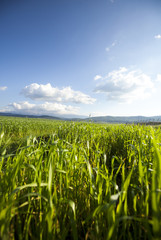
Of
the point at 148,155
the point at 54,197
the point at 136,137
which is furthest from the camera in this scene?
the point at 136,137

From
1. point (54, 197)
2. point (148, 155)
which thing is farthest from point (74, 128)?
point (54, 197)

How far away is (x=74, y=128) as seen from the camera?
5.54 meters

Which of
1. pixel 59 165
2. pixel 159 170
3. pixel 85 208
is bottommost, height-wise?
pixel 85 208

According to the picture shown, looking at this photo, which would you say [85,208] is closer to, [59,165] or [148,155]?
[59,165]

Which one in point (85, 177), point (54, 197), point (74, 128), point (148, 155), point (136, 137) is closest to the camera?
point (54, 197)

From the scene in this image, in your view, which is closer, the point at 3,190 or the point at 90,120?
the point at 3,190

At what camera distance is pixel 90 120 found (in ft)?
22.4

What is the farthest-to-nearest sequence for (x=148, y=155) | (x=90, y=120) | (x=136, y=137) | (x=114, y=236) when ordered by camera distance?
(x=90, y=120)
(x=136, y=137)
(x=148, y=155)
(x=114, y=236)

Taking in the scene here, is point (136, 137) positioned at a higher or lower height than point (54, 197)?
higher

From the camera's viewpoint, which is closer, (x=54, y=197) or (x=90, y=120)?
(x=54, y=197)

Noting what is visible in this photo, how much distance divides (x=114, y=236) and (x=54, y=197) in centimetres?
62

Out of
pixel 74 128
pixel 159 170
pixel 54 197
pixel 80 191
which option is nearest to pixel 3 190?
pixel 54 197

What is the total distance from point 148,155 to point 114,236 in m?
1.74

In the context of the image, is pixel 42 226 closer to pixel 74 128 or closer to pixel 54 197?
pixel 54 197
